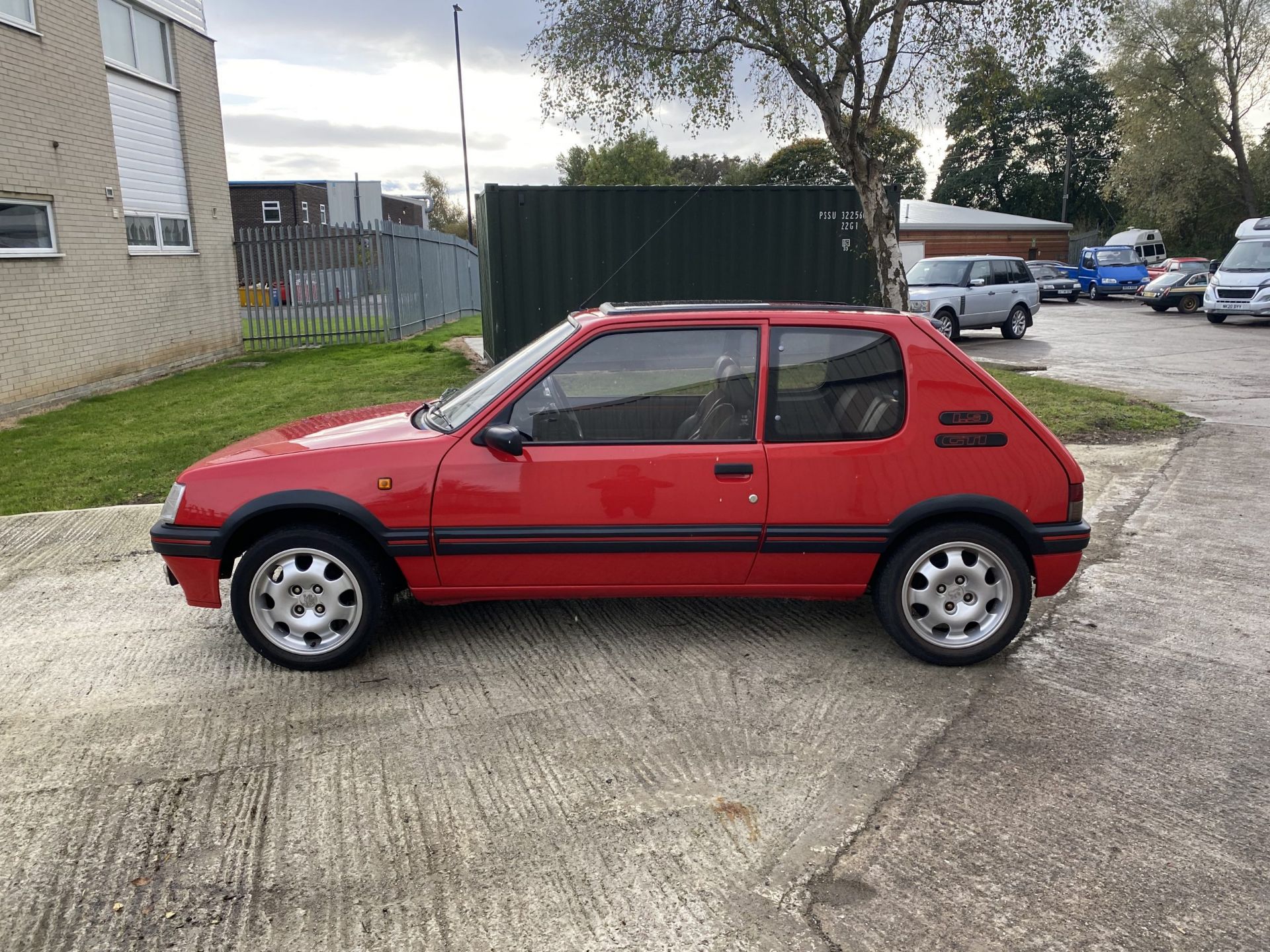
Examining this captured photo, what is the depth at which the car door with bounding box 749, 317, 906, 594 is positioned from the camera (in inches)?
165

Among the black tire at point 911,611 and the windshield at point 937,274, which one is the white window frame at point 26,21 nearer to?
the black tire at point 911,611

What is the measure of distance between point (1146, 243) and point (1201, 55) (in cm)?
771

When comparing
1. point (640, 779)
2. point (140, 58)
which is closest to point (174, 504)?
point (640, 779)

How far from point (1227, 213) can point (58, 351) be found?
155ft

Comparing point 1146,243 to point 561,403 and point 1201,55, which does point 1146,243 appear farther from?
point 561,403

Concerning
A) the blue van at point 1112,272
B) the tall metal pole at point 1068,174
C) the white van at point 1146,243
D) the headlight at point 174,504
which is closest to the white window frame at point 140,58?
the headlight at point 174,504

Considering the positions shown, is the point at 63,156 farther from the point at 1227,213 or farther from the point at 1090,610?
the point at 1227,213

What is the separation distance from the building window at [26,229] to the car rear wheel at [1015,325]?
17.2 meters

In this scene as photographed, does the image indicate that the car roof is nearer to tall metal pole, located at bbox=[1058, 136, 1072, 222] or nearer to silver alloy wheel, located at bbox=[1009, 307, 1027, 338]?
silver alloy wheel, located at bbox=[1009, 307, 1027, 338]

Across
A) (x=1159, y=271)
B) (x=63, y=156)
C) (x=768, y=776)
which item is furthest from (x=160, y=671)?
(x=1159, y=271)

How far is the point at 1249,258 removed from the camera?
23.2m

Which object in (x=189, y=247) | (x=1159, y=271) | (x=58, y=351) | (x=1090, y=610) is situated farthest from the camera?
(x=1159, y=271)

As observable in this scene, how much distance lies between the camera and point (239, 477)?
163 inches

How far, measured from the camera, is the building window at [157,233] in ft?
47.1
